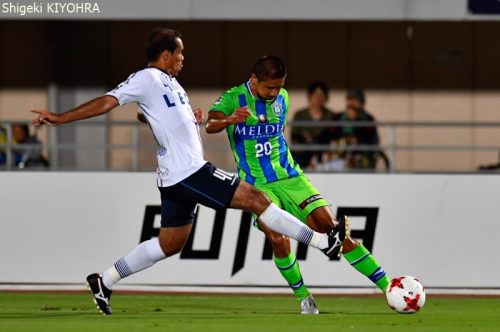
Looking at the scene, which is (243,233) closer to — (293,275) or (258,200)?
(293,275)

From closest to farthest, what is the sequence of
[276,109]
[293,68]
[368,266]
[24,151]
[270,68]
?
[368,266], [270,68], [276,109], [24,151], [293,68]

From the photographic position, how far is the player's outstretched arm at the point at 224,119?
43.1 ft

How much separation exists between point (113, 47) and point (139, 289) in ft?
17.6

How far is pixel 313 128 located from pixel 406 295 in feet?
21.5

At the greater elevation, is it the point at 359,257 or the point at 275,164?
the point at 275,164

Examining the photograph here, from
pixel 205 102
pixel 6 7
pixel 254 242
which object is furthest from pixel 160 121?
pixel 205 102

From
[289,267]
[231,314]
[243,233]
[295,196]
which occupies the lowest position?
[231,314]

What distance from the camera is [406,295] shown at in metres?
12.9

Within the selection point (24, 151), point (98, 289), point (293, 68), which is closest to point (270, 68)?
point (98, 289)

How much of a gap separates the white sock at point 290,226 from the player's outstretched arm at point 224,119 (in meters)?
0.87

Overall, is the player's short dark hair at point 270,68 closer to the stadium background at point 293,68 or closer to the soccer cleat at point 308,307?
the soccer cleat at point 308,307

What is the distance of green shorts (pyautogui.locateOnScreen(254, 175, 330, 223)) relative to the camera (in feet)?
45.3

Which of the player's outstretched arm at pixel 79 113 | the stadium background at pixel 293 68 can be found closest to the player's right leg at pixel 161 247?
the player's outstretched arm at pixel 79 113

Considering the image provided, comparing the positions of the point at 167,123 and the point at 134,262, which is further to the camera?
the point at 134,262
